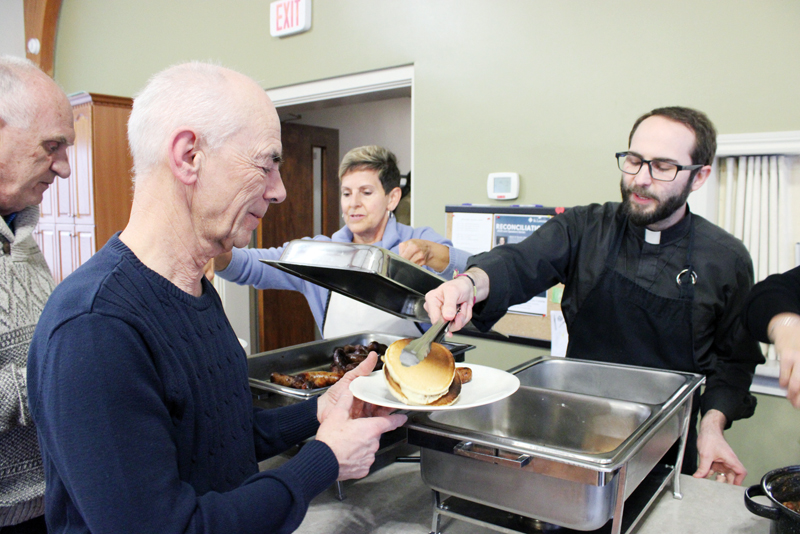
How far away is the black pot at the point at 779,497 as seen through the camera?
0.87m

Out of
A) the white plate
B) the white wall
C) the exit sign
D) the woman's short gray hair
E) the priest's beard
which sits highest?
the white wall

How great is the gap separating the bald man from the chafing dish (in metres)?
0.84

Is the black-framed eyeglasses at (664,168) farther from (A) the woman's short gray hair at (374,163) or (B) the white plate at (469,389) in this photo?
(A) the woman's short gray hair at (374,163)

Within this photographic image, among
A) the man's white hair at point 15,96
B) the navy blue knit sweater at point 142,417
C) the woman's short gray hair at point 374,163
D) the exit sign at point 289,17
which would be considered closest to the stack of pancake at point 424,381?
the navy blue knit sweater at point 142,417

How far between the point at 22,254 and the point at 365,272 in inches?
33.8

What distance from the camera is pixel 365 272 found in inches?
46.8

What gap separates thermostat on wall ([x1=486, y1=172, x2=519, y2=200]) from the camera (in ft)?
9.19

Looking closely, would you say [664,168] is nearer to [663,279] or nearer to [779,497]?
[663,279]

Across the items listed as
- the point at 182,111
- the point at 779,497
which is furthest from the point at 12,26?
the point at 779,497

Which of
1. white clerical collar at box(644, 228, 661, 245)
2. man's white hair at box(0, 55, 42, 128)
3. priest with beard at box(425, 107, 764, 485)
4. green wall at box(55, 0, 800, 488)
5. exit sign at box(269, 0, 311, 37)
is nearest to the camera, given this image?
man's white hair at box(0, 55, 42, 128)

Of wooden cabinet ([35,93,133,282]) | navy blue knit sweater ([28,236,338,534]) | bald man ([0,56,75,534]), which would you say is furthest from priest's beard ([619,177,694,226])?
wooden cabinet ([35,93,133,282])

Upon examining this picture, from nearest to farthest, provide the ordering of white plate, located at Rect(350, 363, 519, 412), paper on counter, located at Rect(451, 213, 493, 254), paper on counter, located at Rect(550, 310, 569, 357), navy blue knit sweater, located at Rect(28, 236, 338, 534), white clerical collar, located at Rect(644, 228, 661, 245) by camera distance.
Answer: navy blue knit sweater, located at Rect(28, 236, 338, 534), white plate, located at Rect(350, 363, 519, 412), white clerical collar, located at Rect(644, 228, 661, 245), paper on counter, located at Rect(550, 310, 569, 357), paper on counter, located at Rect(451, 213, 493, 254)

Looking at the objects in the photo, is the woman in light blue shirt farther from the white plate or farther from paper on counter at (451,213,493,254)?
the white plate

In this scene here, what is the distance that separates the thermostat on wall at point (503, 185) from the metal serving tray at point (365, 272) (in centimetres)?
154
